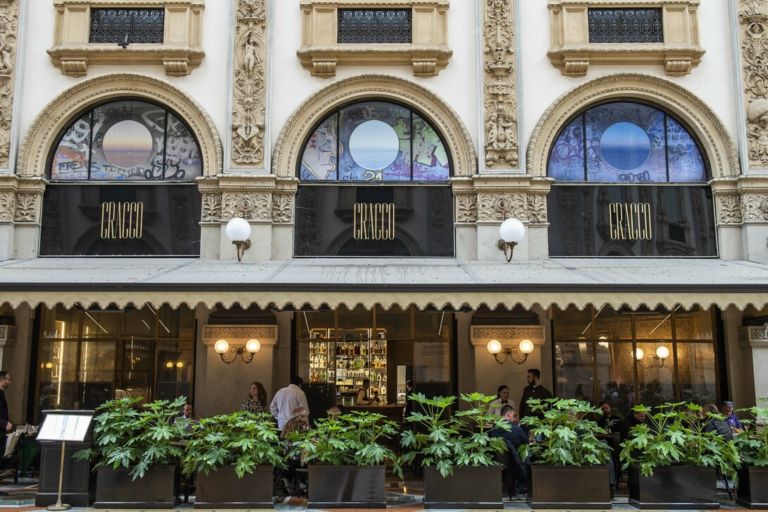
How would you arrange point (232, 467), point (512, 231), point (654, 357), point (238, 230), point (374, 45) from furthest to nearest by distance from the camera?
point (654, 357) < point (374, 45) < point (238, 230) < point (512, 231) < point (232, 467)

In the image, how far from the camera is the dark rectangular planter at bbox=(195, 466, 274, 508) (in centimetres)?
964

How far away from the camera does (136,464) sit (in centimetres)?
969

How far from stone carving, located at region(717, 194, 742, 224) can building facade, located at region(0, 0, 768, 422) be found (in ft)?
0.12

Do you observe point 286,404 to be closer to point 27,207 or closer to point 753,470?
point 27,207

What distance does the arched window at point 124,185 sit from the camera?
14.1 metres

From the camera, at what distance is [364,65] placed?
568 inches

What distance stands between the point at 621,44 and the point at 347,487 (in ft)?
30.9

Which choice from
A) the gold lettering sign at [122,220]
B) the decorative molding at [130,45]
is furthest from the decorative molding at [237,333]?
the decorative molding at [130,45]

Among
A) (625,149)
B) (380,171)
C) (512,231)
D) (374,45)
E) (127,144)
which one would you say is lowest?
(512,231)

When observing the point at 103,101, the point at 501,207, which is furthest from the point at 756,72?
the point at 103,101

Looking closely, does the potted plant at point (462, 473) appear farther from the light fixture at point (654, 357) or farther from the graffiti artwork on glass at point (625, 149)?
the graffiti artwork on glass at point (625, 149)

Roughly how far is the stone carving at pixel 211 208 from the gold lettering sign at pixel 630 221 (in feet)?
22.9

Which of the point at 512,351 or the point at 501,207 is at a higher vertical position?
the point at 501,207

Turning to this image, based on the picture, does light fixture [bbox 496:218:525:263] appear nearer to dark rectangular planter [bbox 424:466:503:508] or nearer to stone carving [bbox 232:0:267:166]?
dark rectangular planter [bbox 424:466:503:508]
